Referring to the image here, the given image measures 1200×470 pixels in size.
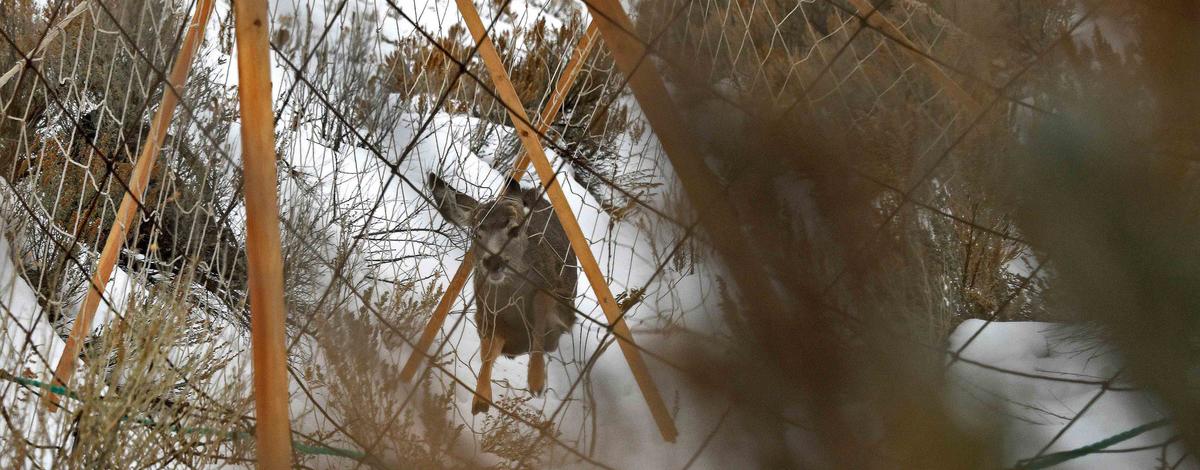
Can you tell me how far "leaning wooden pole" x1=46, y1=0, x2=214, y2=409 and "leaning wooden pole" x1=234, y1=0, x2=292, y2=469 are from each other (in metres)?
0.73

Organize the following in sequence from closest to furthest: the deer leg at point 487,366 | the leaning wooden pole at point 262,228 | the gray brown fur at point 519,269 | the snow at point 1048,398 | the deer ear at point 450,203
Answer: the snow at point 1048,398 → the leaning wooden pole at point 262,228 → the deer ear at point 450,203 → the deer leg at point 487,366 → the gray brown fur at point 519,269

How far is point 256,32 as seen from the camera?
109 cm

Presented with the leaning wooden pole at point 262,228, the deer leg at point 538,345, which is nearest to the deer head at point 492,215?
the deer leg at point 538,345

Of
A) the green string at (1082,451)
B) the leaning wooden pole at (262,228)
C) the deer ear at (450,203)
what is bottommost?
the green string at (1082,451)

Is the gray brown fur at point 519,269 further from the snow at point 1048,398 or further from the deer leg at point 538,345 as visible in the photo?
the snow at point 1048,398

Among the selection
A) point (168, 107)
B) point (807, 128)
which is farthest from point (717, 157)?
point (168, 107)

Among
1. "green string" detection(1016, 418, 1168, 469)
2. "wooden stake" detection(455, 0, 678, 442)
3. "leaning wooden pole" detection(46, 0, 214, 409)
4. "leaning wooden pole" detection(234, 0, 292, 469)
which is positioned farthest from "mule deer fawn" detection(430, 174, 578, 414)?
"green string" detection(1016, 418, 1168, 469)

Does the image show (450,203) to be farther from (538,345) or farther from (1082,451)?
(1082,451)

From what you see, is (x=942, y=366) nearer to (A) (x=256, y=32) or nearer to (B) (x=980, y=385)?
(B) (x=980, y=385)

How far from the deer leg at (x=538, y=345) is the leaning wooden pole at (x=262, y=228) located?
873mm

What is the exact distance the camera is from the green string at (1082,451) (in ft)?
1.12

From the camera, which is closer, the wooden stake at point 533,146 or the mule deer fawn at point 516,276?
the wooden stake at point 533,146

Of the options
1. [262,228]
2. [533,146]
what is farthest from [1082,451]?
[533,146]

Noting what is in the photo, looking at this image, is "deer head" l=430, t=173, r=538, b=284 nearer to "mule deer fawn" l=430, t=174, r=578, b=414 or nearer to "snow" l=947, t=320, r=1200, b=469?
"mule deer fawn" l=430, t=174, r=578, b=414
